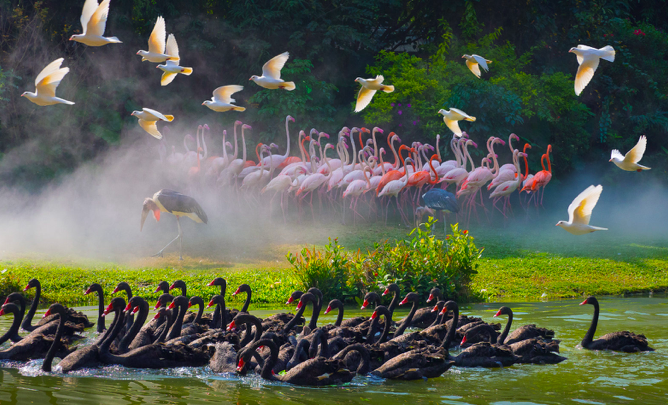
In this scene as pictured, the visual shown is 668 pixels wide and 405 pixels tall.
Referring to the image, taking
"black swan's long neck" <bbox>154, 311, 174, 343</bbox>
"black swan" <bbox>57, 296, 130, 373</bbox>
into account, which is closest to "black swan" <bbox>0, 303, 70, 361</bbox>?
"black swan" <bbox>57, 296, 130, 373</bbox>

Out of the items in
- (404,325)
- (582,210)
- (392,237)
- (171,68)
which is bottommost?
(404,325)

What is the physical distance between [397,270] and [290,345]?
4.00m

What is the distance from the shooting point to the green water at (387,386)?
532 centimetres

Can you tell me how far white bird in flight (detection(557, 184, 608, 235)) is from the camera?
742 cm

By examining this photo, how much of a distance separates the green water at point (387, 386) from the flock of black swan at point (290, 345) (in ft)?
0.38

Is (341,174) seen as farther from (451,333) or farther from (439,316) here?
(451,333)

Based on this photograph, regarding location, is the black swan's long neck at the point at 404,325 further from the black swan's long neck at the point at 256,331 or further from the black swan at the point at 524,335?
the black swan's long neck at the point at 256,331

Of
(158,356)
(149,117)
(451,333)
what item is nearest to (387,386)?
(451,333)

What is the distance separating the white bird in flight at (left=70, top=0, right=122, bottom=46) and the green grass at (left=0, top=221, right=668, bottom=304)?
4.01 metres

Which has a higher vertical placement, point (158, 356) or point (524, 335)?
point (524, 335)

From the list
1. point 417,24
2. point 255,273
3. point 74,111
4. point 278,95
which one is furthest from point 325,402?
point 417,24

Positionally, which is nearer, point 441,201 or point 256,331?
point 256,331

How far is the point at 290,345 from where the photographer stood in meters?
6.73

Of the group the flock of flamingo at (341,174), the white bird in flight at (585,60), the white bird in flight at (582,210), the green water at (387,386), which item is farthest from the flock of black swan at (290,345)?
the flock of flamingo at (341,174)
